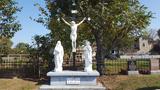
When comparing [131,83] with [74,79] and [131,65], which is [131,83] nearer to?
[74,79]

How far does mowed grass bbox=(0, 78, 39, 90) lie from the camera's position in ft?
67.1

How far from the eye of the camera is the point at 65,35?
93.6 ft

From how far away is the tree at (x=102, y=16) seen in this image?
2502 centimetres

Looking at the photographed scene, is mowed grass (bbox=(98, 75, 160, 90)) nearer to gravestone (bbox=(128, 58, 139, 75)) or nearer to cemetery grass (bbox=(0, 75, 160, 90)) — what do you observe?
cemetery grass (bbox=(0, 75, 160, 90))

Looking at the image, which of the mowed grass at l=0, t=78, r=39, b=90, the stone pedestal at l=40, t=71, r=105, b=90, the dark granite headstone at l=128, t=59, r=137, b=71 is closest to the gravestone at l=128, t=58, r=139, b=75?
the dark granite headstone at l=128, t=59, r=137, b=71

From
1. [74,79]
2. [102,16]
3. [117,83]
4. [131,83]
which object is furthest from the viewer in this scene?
[102,16]

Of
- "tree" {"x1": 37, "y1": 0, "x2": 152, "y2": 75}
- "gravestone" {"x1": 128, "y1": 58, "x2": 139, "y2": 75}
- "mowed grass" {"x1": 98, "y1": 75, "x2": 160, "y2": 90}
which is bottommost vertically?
"mowed grass" {"x1": 98, "y1": 75, "x2": 160, "y2": 90}

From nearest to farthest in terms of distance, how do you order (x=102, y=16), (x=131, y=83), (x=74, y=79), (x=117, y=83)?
(x=74, y=79), (x=131, y=83), (x=117, y=83), (x=102, y=16)

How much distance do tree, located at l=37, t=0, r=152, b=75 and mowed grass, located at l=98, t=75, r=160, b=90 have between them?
323 cm

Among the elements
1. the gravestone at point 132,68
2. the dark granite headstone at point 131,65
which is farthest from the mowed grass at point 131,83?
the dark granite headstone at point 131,65

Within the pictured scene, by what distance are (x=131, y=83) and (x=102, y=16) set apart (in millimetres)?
5744

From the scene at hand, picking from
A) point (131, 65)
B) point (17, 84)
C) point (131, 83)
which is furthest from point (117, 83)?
point (17, 84)

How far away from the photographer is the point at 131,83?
68.8 feet

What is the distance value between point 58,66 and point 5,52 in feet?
38.8
